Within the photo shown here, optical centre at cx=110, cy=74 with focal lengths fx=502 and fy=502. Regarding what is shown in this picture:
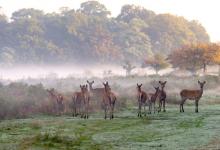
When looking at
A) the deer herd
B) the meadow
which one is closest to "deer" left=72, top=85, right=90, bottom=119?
the deer herd

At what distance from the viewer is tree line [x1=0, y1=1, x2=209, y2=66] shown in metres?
126

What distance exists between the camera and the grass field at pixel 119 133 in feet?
62.6

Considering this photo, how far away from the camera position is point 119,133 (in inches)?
875

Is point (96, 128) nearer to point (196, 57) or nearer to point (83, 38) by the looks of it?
point (196, 57)

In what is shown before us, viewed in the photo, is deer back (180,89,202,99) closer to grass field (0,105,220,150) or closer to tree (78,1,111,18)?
grass field (0,105,220,150)

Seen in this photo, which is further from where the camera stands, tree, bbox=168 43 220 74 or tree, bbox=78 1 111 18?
tree, bbox=78 1 111 18

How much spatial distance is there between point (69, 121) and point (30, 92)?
8.64m

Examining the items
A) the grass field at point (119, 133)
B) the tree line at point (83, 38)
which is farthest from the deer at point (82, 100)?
the tree line at point (83, 38)

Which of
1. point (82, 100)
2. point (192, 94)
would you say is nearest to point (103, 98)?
point (82, 100)

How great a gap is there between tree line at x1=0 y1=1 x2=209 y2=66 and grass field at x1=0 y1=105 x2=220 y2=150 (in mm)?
98440

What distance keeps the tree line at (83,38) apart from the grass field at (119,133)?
98440 millimetres

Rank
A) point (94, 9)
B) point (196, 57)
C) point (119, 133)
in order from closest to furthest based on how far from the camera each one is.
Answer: point (119, 133) → point (196, 57) → point (94, 9)

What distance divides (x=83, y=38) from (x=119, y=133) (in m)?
107

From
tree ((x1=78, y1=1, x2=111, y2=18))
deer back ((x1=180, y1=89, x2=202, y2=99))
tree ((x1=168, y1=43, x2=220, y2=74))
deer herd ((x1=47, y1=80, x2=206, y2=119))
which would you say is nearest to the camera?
deer herd ((x1=47, y1=80, x2=206, y2=119))
